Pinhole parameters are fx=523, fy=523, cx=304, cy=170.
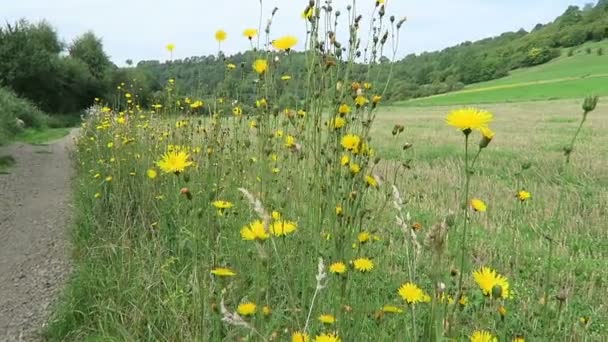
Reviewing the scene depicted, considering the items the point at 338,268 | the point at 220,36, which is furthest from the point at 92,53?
the point at 338,268

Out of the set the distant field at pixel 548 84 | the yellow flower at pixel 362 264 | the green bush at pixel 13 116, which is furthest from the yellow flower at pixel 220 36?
the distant field at pixel 548 84

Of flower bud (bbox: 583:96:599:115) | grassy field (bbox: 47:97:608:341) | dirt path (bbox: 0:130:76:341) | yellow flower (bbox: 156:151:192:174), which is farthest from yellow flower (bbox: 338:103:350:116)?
dirt path (bbox: 0:130:76:341)

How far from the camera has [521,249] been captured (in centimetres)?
350

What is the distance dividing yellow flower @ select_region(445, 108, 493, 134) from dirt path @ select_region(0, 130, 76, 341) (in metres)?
2.66

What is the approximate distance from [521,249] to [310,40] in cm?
232

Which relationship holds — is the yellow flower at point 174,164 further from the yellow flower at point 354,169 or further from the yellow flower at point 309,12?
the yellow flower at point 309,12

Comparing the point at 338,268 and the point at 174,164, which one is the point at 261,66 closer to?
the point at 174,164

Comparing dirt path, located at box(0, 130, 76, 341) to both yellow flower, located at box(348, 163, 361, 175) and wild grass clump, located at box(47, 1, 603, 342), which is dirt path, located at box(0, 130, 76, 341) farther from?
yellow flower, located at box(348, 163, 361, 175)

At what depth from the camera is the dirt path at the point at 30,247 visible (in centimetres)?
314

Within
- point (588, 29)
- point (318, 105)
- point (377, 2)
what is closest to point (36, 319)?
point (318, 105)

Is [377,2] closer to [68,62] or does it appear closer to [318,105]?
[318,105]

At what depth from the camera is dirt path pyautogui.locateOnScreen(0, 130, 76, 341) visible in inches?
124

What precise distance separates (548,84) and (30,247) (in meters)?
39.9

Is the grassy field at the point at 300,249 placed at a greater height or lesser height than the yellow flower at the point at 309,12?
lesser
